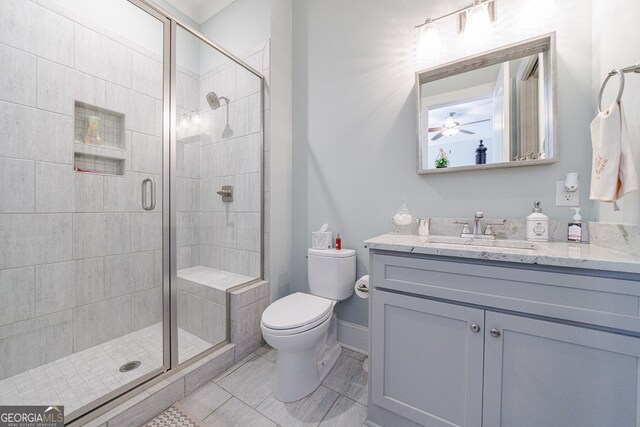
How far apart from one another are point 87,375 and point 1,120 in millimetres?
1474

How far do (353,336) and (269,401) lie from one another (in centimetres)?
72

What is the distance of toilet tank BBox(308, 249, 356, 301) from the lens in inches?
63.2

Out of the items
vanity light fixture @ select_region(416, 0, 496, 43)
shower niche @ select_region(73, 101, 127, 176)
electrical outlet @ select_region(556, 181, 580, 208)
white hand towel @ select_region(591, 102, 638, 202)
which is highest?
vanity light fixture @ select_region(416, 0, 496, 43)

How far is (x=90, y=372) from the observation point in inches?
54.4

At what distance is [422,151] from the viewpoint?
1491 mm

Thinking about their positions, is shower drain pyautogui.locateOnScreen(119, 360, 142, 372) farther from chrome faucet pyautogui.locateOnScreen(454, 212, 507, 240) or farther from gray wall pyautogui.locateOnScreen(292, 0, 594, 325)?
chrome faucet pyautogui.locateOnScreen(454, 212, 507, 240)

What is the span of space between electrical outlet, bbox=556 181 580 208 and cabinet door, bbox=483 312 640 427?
69 cm

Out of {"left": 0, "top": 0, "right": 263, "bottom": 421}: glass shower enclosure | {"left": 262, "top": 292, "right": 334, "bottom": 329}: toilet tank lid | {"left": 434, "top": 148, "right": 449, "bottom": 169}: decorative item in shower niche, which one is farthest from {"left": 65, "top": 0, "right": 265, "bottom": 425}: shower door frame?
{"left": 434, "top": 148, "right": 449, "bottom": 169}: decorative item in shower niche

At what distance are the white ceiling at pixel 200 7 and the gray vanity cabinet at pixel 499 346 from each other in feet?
9.13

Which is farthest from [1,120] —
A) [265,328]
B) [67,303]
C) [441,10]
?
[441,10]

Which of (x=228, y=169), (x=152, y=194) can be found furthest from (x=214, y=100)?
(x=152, y=194)

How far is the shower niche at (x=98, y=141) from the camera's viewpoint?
5.07ft

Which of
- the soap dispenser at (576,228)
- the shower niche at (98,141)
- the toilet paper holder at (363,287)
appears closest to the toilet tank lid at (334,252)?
the toilet paper holder at (363,287)

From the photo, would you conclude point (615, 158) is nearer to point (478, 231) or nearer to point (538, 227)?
point (538, 227)
